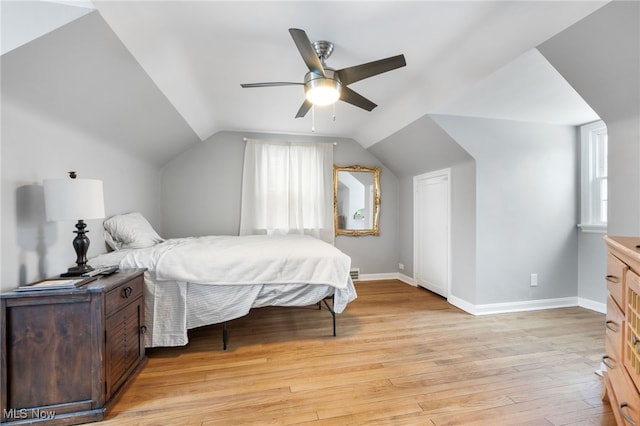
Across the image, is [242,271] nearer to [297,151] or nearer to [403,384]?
[403,384]

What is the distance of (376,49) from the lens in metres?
2.10

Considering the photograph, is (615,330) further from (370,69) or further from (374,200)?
(374,200)

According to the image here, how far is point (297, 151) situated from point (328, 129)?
23.9 inches

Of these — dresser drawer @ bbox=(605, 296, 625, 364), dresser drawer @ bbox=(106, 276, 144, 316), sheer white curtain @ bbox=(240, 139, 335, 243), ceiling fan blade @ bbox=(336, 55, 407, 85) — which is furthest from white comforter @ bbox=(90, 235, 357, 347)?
sheer white curtain @ bbox=(240, 139, 335, 243)

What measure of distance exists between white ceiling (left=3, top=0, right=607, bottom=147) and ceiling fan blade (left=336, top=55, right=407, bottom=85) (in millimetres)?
276

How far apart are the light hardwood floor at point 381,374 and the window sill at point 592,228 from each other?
3.10ft

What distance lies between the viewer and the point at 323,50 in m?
2.04

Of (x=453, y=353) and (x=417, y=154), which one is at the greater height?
(x=417, y=154)

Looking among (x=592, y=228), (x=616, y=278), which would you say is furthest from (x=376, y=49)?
(x=592, y=228)

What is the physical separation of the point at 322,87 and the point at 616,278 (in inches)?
78.6

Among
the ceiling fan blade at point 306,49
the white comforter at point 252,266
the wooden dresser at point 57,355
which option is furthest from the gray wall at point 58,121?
the ceiling fan blade at point 306,49

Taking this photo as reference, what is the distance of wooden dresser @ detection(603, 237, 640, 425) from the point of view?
1.10m

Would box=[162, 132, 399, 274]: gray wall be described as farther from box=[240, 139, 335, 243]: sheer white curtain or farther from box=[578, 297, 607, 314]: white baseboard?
box=[578, 297, 607, 314]: white baseboard

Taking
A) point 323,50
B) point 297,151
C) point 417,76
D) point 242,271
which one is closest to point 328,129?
point 297,151
